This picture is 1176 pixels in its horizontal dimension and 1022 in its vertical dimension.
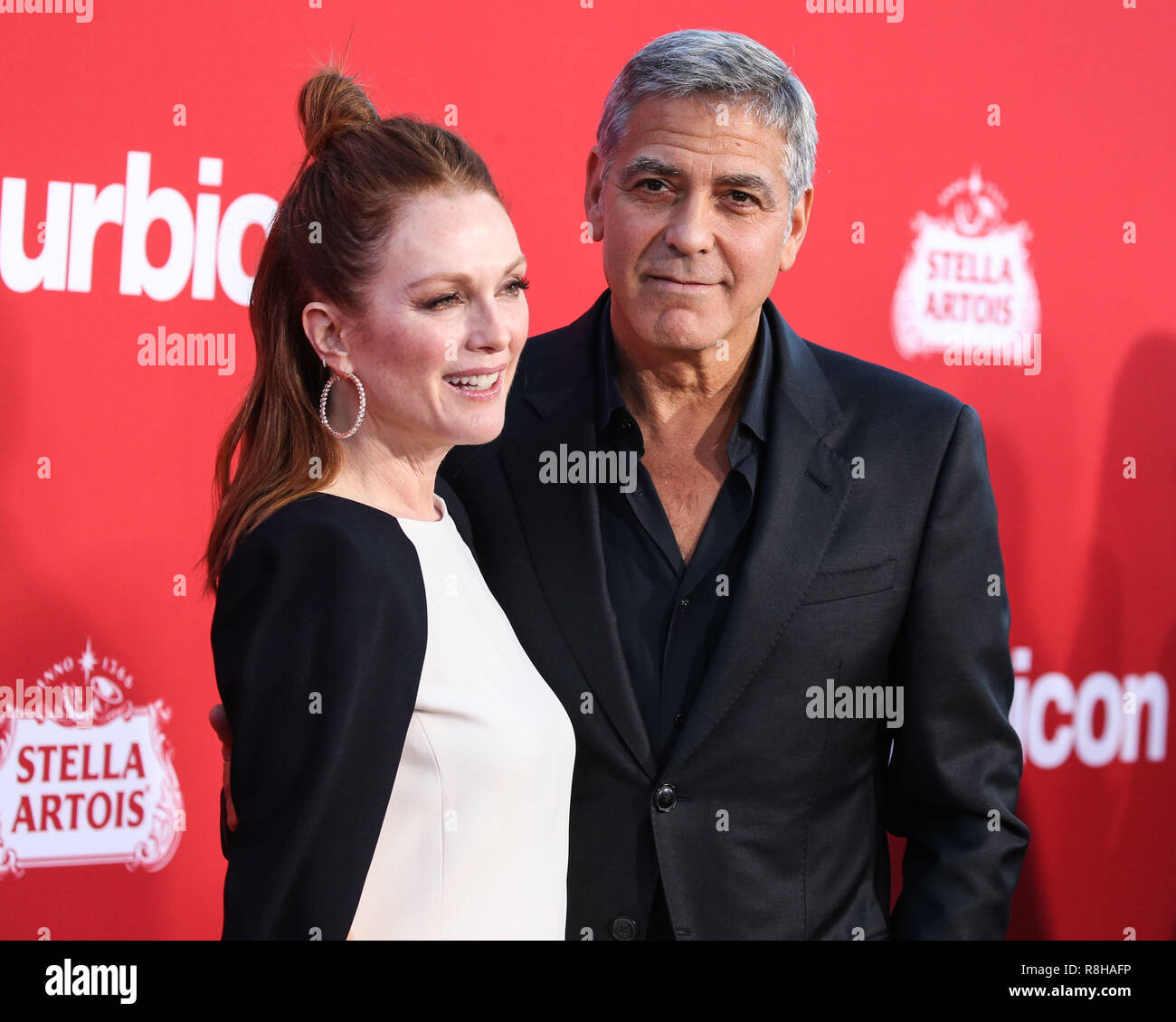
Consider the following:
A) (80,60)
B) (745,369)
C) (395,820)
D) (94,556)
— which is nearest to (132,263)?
(80,60)

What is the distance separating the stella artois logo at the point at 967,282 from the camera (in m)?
3.18

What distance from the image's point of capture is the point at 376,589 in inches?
60.1

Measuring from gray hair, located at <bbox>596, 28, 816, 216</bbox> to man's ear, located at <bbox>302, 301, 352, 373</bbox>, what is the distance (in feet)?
1.87

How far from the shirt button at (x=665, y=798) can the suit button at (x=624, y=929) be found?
177 mm

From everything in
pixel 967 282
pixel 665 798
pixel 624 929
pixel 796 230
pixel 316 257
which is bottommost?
pixel 624 929

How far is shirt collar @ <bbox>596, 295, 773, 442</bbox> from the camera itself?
193 cm

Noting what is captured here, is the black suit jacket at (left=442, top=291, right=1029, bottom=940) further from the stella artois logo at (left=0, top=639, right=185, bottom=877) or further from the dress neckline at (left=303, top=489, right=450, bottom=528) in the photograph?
the stella artois logo at (left=0, top=639, right=185, bottom=877)

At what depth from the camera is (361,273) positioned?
167 centimetres

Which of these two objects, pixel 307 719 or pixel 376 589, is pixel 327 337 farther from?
pixel 307 719

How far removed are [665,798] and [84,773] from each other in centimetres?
162

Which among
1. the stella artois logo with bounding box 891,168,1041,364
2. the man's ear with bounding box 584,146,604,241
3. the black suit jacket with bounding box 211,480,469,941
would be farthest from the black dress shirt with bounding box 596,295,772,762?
the stella artois logo with bounding box 891,168,1041,364

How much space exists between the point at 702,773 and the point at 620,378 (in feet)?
2.18

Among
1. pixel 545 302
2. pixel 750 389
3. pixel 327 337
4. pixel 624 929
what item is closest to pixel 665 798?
pixel 624 929

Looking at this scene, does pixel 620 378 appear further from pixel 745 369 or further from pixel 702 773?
pixel 702 773
